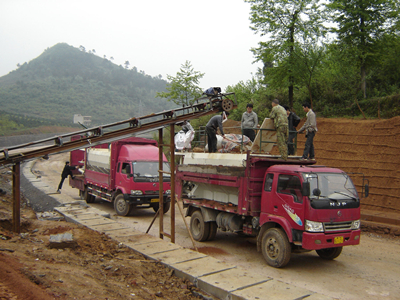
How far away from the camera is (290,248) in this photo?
7234 mm

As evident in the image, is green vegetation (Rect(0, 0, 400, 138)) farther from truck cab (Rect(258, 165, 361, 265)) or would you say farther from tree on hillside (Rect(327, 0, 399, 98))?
truck cab (Rect(258, 165, 361, 265))

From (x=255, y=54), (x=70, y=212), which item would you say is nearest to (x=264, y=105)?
(x=255, y=54)

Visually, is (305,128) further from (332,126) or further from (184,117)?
(332,126)

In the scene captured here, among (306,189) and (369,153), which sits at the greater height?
(369,153)

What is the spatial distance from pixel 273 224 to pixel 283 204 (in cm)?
65

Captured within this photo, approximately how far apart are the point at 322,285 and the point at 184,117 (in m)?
5.15

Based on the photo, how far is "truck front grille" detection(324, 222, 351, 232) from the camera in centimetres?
696

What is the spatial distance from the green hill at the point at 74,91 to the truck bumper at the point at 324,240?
74368 mm

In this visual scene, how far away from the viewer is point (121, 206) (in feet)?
45.2

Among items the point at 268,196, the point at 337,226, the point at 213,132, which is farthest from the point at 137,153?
the point at 337,226

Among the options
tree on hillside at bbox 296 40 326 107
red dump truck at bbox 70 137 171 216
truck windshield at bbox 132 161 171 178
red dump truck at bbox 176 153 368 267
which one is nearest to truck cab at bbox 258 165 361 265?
red dump truck at bbox 176 153 368 267

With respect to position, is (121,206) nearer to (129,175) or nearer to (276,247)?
(129,175)

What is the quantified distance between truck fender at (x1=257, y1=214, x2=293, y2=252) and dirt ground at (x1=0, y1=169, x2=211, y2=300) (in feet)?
8.42

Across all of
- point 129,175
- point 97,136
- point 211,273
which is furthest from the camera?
point 129,175
